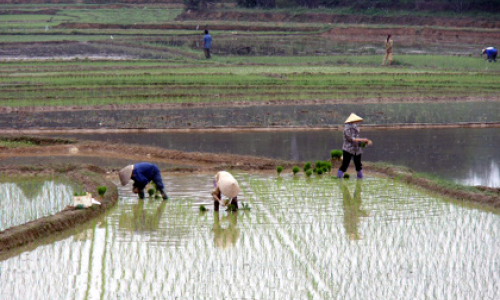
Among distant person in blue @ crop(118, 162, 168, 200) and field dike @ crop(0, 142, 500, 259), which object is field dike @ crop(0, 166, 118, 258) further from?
distant person in blue @ crop(118, 162, 168, 200)

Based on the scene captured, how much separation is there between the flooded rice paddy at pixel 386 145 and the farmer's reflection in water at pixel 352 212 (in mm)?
1755

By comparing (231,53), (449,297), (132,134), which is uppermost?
(231,53)

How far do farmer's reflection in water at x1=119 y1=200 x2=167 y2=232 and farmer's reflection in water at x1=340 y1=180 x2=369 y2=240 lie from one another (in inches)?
83.0

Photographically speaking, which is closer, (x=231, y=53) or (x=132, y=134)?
(x=132, y=134)

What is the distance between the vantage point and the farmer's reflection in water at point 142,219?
A: 25.1ft

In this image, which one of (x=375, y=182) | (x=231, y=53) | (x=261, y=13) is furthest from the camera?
(x=261, y=13)

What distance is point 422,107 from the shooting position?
55.2ft

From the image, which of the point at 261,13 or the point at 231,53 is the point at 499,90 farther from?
the point at 261,13

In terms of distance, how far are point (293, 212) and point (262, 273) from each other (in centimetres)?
227

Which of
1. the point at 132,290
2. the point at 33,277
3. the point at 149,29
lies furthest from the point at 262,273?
the point at 149,29

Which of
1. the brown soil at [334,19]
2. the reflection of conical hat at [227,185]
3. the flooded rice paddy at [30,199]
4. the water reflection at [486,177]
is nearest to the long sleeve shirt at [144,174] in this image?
the flooded rice paddy at [30,199]

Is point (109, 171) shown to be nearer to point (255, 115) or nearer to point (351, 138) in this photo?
point (351, 138)

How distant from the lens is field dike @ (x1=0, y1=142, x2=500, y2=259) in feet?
23.6

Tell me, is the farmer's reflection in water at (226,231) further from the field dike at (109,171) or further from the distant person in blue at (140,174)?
the field dike at (109,171)
